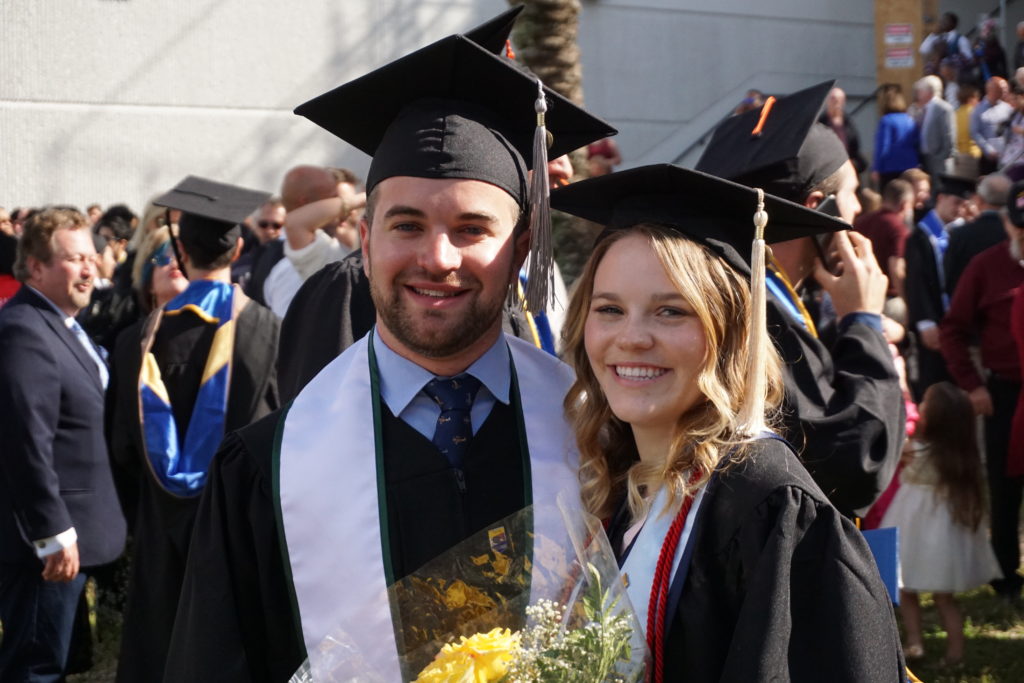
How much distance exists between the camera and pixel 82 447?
Answer: 5129 millimetres

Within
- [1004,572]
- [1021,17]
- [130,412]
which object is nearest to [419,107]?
[130,412]

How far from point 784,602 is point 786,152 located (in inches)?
73.6

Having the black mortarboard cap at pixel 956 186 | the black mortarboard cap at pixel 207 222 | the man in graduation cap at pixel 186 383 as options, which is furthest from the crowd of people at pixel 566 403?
the black mortarboard cap at pixel 956 186

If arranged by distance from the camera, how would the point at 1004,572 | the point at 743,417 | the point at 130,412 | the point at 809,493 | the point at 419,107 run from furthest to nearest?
1. the point at 1004,572
2. the point at 130,412
3. the point at 419,107
4. the point at 743,417
5. the point at 809,493

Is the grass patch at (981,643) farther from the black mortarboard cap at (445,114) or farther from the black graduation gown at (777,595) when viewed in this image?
the black mortarboard cap at (445,114)

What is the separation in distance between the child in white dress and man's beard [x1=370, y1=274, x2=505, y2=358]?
365 centimetres

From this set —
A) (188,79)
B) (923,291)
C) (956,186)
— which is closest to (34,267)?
(923,291)

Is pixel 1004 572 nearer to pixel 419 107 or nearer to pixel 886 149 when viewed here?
→ pixel 419 107

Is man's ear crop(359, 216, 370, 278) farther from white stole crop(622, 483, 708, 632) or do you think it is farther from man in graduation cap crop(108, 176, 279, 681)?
man in graduation cap crop(108, 176, 279, 681)

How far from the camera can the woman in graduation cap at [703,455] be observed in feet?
6.37

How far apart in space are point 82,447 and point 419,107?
10.5 feet

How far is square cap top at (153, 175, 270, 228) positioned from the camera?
5039mm

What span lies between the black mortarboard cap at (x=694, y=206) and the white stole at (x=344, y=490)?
440 mm

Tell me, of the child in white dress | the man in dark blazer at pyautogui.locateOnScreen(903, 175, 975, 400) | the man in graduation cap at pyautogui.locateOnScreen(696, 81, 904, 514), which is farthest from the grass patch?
the man in graduation cap at pyautogui.locateOnScreen(696, 81, 904, 514)
